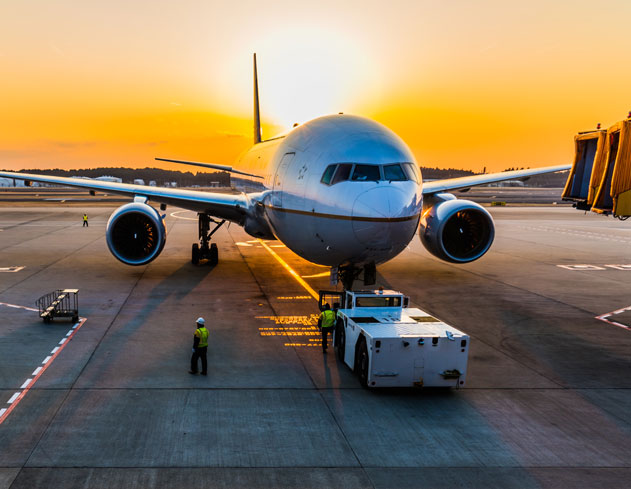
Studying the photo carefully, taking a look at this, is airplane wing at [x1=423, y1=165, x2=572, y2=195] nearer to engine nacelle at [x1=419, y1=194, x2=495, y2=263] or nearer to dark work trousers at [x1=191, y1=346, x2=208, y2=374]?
engine nacelle at [x1=419, y1=194, x2=495, y2=263]

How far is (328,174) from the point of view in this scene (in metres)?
14.1

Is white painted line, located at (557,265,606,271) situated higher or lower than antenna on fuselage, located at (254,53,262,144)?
lower

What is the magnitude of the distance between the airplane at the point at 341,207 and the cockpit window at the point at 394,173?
0.02m

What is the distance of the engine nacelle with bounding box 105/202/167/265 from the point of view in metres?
20.8

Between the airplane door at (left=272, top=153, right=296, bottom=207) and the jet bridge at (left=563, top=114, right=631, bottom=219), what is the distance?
33.3 ft

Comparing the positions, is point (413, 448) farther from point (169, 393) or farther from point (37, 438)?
point (37, 438)

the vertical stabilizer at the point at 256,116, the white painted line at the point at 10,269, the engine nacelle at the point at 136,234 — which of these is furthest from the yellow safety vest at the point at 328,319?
the vertical stabilizer at the point at 256,116

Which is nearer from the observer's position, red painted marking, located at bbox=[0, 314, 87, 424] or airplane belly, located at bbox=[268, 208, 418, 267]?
red painted marking, located at bbox=[0, 314, 87, 424]

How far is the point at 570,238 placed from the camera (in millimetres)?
40250

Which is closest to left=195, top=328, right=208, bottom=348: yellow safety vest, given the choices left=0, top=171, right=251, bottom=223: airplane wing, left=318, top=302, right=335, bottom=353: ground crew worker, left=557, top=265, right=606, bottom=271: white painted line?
left=318, top=302, right=335, bottom=353: ground crew worker

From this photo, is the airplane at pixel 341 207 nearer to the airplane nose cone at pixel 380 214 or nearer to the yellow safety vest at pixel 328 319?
the airplane nose cone at pixel 380 214

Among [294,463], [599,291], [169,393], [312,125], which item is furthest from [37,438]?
[599,291]

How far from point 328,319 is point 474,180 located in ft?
45.1

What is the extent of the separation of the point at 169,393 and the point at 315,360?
3.57 meters
